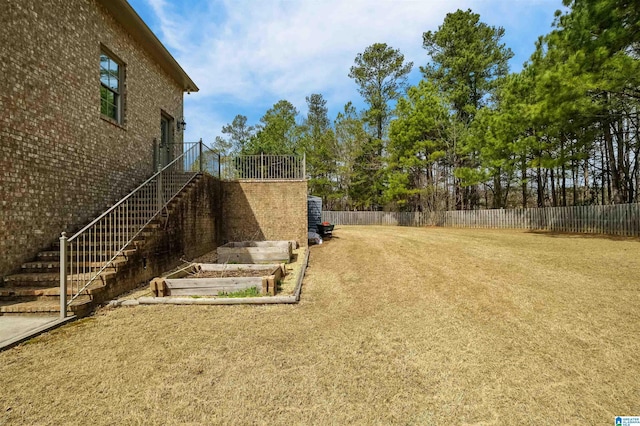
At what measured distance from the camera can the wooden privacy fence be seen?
43.4 ft

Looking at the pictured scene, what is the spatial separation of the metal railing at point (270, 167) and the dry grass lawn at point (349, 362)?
6.10m

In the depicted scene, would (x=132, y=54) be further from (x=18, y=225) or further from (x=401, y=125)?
(x=401, y=125)

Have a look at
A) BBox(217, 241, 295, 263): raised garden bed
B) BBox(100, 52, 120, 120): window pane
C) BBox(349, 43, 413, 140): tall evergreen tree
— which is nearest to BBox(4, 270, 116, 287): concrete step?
BBox(217, 241, 295, 263): raised garden bed

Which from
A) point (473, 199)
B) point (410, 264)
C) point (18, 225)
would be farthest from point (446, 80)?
point (18, 225)

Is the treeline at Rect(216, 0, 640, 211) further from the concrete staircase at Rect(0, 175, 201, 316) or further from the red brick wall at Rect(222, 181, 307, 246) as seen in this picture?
the concrete staircase at Rect(0, 175, 201, 316)

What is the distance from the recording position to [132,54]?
28.2ft

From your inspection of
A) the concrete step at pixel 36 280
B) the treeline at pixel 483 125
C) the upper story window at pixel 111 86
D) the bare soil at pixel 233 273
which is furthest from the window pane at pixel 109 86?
the treeline at pixel 483 125

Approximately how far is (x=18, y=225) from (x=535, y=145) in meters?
20.5

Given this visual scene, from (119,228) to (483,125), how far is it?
21.4 metres

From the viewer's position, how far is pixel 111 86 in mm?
7879

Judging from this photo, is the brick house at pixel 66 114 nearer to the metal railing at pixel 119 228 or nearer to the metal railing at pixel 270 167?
the metal railing at pixel 119 228

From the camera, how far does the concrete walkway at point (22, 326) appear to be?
3.42 meters

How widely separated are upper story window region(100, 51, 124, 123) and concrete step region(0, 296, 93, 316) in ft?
16.4

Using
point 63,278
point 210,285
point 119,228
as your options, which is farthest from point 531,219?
point 63,278
